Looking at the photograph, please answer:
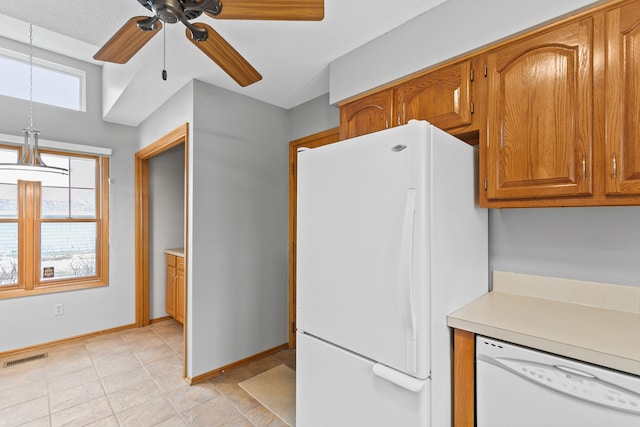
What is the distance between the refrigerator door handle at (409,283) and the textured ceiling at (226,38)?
1.20 metres

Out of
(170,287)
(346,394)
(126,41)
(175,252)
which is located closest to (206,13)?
(126,41)

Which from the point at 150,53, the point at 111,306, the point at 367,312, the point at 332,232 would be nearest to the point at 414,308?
the point at 367,312

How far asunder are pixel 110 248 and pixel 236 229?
186 cm

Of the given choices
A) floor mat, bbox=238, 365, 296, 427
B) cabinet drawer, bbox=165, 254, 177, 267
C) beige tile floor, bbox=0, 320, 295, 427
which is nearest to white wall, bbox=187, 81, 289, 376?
beige tile floor, bbox=0, 320, 295, 427

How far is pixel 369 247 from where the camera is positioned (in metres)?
1.35

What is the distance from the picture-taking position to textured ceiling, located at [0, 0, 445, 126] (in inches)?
65.5

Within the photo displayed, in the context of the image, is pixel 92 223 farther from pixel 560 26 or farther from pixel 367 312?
pixel 560 26

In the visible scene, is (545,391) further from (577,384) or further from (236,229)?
(236,229)

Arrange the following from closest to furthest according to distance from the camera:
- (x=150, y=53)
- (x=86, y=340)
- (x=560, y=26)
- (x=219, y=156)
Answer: (x=560, y=26) → (x=150, y=53) → (x=219, y=156) → (x=86, y=340)

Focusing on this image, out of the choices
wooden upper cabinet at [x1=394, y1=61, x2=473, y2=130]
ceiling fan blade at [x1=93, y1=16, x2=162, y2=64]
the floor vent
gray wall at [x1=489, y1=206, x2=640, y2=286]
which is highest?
ceiling fan blade at [x1=93, y1=16, x2=162, y2=64]

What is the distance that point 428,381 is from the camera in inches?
47.3

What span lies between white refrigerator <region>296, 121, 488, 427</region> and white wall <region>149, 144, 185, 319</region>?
2964 millimetres

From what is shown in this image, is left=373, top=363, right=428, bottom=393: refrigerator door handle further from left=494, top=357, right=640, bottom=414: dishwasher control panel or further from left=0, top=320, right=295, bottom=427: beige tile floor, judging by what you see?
left=0, top=320, right=295, bottom=427: beige tile floor

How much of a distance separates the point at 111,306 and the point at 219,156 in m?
2.36
